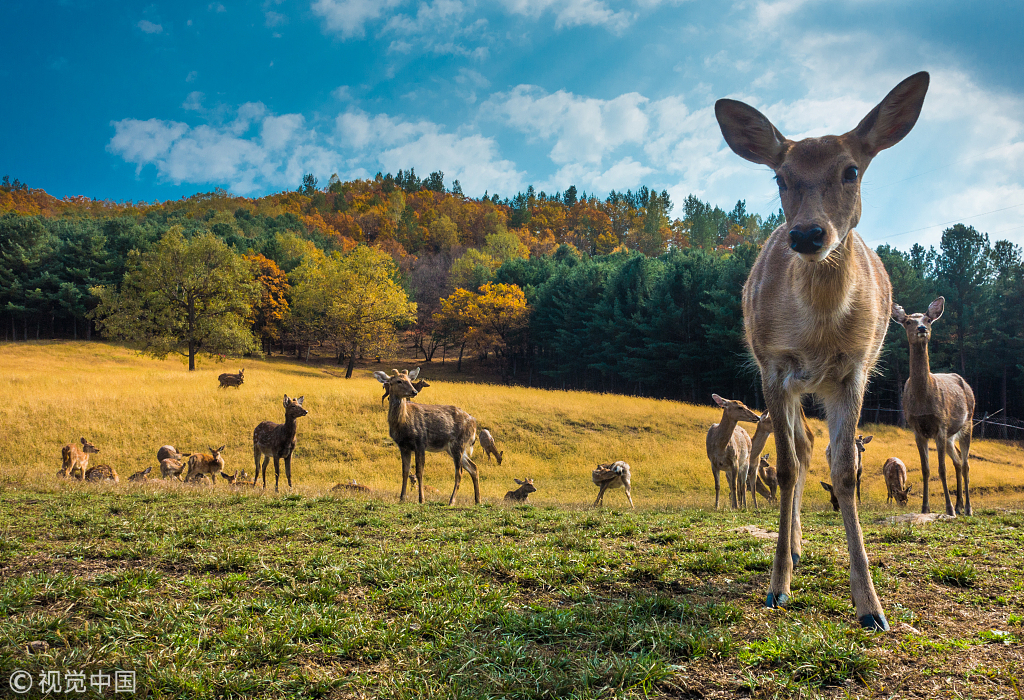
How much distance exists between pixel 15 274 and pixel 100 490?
6665 centimetres

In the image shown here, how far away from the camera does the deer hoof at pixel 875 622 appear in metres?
3.15

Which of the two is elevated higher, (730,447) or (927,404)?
(927,404)

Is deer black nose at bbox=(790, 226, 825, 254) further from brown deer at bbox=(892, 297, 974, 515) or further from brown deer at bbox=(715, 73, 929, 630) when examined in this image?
brown deer at bbox=(892, 297, 974, 515)

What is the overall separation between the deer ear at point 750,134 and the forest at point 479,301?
1720 cm

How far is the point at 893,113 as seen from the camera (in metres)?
3.85

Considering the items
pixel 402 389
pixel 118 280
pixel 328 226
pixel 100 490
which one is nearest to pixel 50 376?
pixel 100 490

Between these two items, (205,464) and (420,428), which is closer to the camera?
(420,428)

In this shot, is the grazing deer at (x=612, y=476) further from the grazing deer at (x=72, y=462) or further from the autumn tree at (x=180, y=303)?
the autumn tree at (x=180, y=303)

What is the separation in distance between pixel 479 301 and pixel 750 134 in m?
53.8

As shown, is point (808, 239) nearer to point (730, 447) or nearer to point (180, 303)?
point (730, 447)

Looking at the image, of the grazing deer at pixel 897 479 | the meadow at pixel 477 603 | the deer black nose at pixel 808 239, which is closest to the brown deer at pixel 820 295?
the deer black nose at pixel 808 239

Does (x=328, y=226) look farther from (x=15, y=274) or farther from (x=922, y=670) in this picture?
(x=922, y=670)

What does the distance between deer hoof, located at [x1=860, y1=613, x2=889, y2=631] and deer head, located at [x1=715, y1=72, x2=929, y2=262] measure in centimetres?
217

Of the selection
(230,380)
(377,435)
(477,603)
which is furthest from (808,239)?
(230,380)
